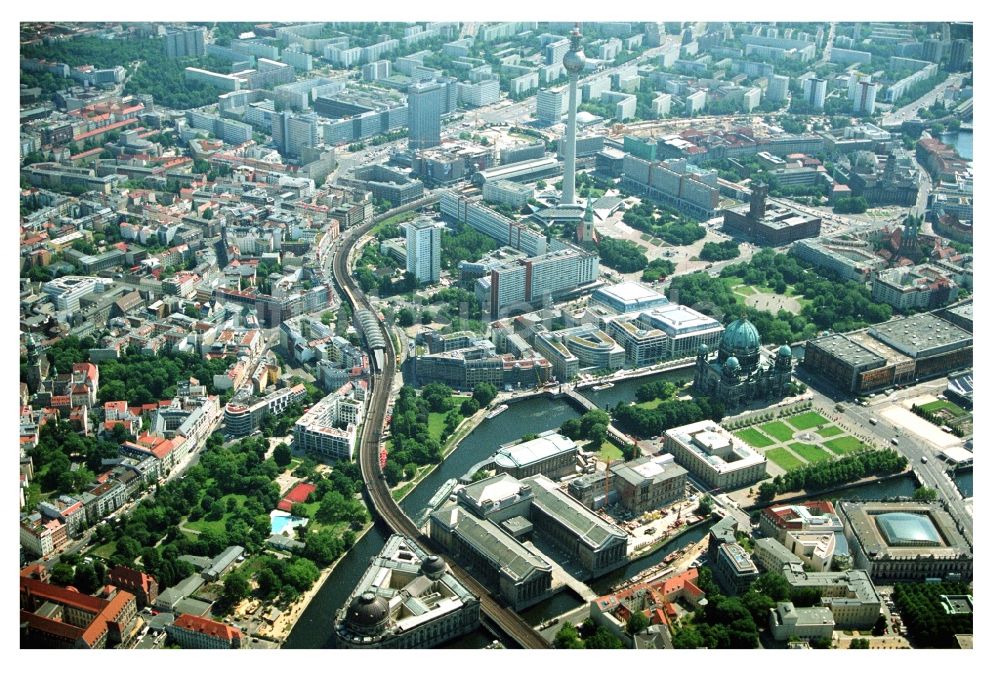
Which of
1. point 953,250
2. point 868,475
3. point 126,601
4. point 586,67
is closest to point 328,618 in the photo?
point 126,601

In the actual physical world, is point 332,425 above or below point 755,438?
above

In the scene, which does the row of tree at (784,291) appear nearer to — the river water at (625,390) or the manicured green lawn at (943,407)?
the river water at (625,390)

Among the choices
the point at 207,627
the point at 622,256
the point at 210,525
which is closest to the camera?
the point at 207,627

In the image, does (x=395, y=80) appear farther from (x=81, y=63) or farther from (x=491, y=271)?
(x=491, y=271)

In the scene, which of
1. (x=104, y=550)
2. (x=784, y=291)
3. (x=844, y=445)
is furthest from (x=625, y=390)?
(x=104, y=550)

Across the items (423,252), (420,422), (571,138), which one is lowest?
(420,422)

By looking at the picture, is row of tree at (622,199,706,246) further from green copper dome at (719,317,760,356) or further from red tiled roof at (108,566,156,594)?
red tiled roof at (108,566,156,594)

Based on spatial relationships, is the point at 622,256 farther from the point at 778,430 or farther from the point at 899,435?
the point at 899,435

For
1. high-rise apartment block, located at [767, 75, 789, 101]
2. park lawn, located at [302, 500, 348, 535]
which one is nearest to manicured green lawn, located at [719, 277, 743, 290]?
park lawn, located at [302, 500, 348, 535]
